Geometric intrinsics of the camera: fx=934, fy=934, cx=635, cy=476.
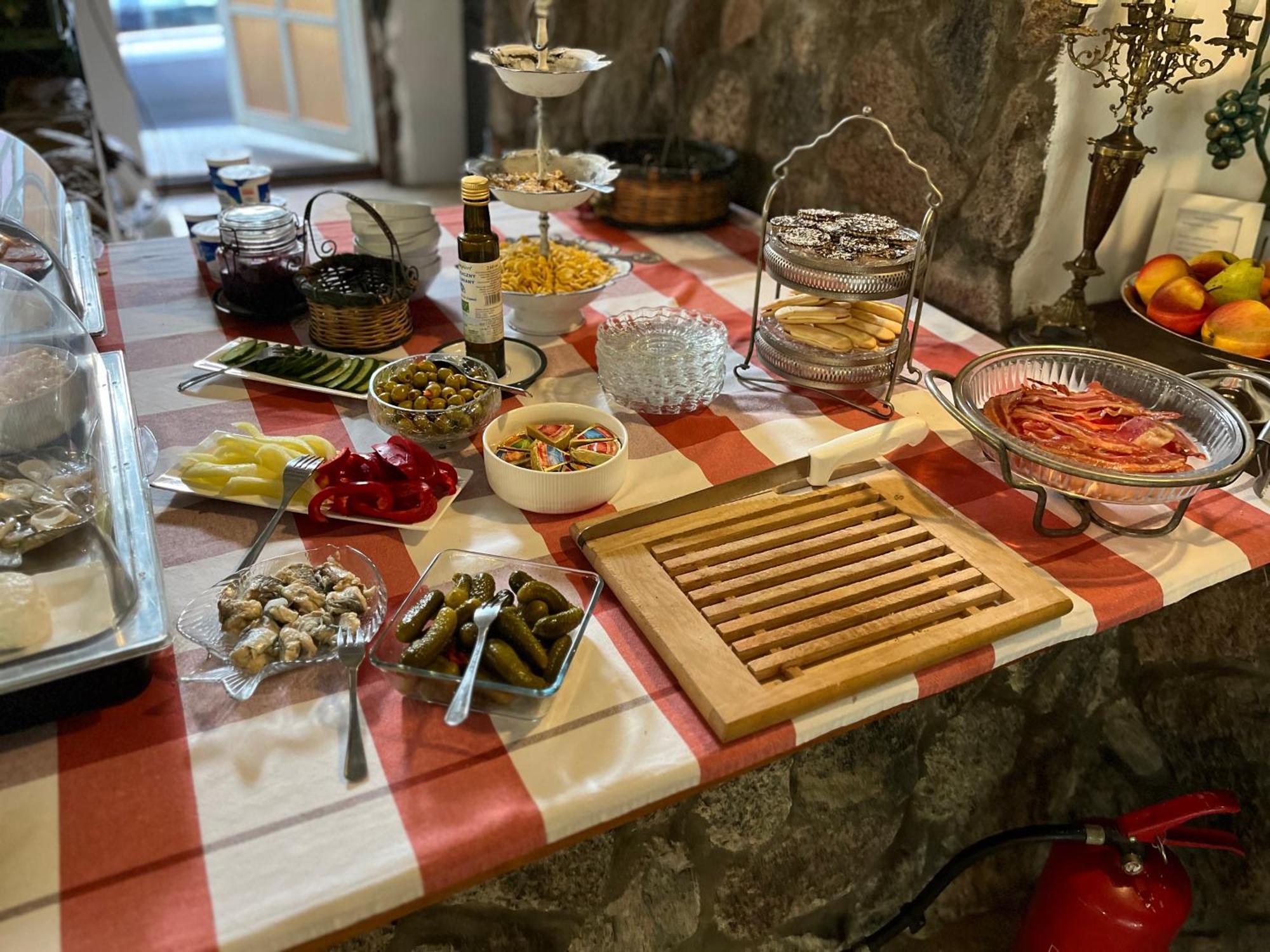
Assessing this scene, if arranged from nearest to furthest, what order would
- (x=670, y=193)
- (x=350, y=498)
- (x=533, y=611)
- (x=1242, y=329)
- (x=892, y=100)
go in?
(x=533, y=611) → (x=350, y=498) → (x=1242, y=329) → (x=892, y=100) → (x=670, y=193)

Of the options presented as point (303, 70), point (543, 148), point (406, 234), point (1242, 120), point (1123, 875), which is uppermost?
point (1242, 120)

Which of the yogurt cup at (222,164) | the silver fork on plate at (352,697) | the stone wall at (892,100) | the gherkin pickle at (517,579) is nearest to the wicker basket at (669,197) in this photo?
the stone wall at (892,100)

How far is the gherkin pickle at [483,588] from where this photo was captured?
2.92 feet

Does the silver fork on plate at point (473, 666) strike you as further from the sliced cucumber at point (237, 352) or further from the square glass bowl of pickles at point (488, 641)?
the sliced cucumber at point (237, 352)

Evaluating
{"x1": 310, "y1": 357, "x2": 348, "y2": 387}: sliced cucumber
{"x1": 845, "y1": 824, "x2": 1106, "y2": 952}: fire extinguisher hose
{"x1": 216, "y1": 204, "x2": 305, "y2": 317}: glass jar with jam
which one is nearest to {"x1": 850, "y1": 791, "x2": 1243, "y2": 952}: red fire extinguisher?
{"x1": 845, "y1": 824, "x2": 1106, "y2": 952}: fire extinguisher hose

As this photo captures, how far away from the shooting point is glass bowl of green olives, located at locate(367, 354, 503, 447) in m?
1.14

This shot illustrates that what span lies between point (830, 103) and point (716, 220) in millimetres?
319

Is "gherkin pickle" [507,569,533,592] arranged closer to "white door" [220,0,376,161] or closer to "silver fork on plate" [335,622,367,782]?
"silver fork on plate" [335,622,367,782]

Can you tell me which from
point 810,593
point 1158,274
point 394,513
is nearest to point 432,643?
point 394,513

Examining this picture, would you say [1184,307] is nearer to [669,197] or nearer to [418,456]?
[669,197]

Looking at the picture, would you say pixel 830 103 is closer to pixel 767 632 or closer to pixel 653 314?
pixel 653 314

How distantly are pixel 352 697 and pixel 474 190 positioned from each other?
0.71 meters

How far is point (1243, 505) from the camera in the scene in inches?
44.8

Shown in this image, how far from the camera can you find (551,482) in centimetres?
105
